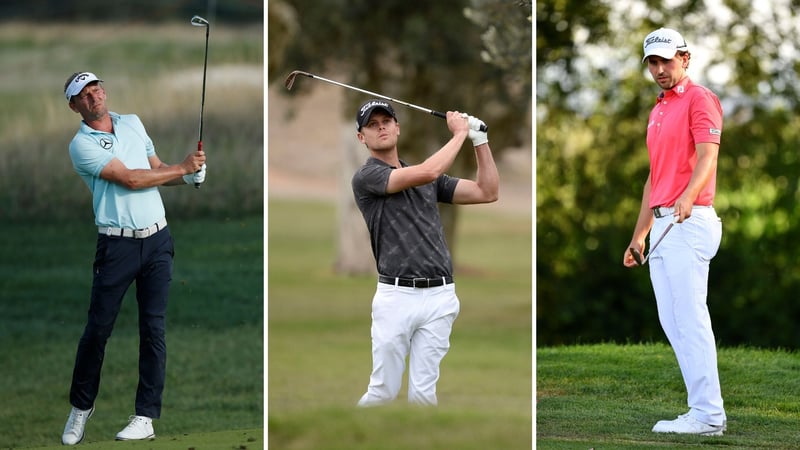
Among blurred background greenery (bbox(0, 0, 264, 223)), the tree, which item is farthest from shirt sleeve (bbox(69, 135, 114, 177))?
the tree

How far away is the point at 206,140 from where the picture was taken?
13555mm

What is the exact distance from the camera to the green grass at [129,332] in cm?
865

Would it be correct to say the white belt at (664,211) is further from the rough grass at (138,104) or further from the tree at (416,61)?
the tree at (416,61)

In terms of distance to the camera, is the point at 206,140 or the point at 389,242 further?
the point at 206,140

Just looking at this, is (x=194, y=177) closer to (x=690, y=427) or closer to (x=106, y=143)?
(x=106, y=143)

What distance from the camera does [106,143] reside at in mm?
5844

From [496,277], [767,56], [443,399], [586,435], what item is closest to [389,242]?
[586,435]

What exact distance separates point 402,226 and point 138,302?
128cm

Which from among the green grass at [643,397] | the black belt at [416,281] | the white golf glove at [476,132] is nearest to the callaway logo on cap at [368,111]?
the white golf glove at [476,132]

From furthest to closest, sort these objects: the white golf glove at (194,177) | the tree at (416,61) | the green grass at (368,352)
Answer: the tree at (416,61) → the white golf glove at (194,177) → the green grass at (368,352)

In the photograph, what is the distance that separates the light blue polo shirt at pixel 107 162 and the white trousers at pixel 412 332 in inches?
46.5

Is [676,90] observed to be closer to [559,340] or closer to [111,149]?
[111,149]

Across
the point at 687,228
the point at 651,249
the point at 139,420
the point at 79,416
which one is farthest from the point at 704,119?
the point at 79,416

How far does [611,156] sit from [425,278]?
7104 millimetres
